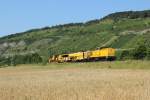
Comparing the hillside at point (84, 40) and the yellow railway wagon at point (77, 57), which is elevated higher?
the hillside at point (84, 40)

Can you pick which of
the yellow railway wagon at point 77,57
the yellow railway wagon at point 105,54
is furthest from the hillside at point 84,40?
the yellow railway wagon at point 105,54

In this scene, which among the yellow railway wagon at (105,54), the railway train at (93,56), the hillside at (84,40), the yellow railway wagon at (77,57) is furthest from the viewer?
the hillside at (84,40)

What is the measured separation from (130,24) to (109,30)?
22.2 ft

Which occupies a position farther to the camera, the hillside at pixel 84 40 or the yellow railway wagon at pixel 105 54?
the hillside at pixel 84 40

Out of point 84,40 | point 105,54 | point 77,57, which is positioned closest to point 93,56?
point 105,54

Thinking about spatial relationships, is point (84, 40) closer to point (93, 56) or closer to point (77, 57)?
point (77, 57)

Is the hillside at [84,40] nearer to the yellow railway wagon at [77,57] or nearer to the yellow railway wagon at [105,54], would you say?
→ the yellow railway wagon at [77,57]

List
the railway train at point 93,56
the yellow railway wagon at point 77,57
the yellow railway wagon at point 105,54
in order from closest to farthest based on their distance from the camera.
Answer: the yellow railway wagon at point 105,54, the railway train at point 93,56, the yellow railway wagon at point 77,57

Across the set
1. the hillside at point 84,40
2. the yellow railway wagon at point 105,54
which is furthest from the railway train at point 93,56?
the hillside at point 84,40

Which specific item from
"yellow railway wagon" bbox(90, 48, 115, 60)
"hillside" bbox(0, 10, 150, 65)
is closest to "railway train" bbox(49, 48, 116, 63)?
"yellow railway wagon" bbox(90, 48, 115, 60)

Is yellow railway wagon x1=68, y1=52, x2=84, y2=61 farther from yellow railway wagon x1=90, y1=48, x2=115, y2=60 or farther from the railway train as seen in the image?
yellow railway wagon x1=90, y1=48, x2=115, y2=60

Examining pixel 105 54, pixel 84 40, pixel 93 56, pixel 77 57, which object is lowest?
pixel 77 57

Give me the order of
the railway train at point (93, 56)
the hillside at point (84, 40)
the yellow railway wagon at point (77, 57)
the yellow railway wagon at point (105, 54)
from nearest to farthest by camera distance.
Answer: the yellow railway wagon at point (105, 54), the railway train at point (93, 56), the yellow railway wagon at point (77, 57), the hillside at point (84, 40)

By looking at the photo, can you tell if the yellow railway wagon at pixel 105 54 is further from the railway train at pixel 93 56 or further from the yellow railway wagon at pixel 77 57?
the yellow railway wagon at pixel 77 57
